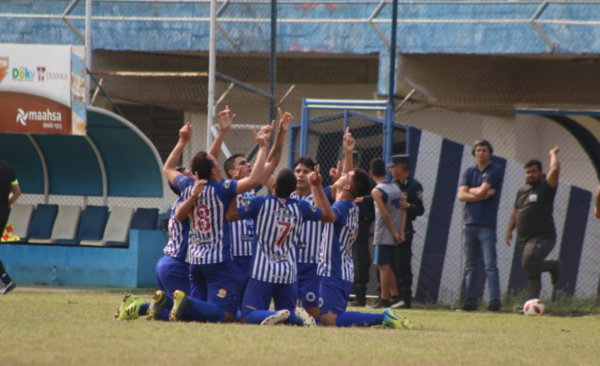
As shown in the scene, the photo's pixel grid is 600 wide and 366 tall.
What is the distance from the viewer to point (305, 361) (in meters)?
4.58

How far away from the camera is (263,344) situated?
520cm

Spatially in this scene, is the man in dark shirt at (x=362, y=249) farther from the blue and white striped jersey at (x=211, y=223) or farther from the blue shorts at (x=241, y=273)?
the blue and white striped jersey at (x=211, y=223)

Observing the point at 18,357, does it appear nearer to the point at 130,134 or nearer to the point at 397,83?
the point at 130,134

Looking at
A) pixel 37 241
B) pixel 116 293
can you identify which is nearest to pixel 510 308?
pixel 116 293

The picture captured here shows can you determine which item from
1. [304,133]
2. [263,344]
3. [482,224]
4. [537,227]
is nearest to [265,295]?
[263,344]

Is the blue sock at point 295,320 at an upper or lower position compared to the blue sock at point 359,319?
upper

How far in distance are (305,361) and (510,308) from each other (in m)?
6.90

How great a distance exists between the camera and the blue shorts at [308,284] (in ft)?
24.6

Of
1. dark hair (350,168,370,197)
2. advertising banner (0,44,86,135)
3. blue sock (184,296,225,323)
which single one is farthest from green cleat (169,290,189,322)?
advertising banner (0,44,86,135)

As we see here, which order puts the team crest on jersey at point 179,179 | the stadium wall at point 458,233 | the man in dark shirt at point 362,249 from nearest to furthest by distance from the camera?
the team crest on jersey at point 179,179 → the man in dark shirt at point 362,249 → the stadium wall at point 458,233

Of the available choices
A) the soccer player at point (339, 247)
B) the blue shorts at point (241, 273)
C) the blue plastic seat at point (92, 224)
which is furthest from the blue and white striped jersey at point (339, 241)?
the blue plastic seat at point (92, 224)

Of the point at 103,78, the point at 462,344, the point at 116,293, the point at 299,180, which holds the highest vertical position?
the point at 103,78

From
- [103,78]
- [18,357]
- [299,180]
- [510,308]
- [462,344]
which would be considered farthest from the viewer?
[103,78]

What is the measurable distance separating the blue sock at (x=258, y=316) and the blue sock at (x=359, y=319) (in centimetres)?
87
